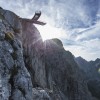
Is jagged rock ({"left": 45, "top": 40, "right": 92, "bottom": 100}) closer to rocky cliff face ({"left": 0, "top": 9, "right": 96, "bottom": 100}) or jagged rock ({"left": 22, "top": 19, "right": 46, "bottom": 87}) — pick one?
rocky cliff face ({"left": 0, "top": 9, "right": 96, "bottom": 100})

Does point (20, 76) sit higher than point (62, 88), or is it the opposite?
point (20, 76)

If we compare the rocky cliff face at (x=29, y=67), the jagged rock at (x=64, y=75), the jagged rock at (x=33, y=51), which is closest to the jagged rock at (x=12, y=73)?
the rocky cliff face at (x=29, y=67)

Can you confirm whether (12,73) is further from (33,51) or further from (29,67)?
(33,51)

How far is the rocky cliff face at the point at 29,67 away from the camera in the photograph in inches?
1075

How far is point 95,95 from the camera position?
519 ft

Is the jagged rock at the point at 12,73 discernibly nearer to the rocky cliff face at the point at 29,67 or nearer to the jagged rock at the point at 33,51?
the rocky cliff face at the point at 29,67

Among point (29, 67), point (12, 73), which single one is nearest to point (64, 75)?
point (29, 67)

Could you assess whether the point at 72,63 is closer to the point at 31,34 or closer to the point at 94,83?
the point at 94,83

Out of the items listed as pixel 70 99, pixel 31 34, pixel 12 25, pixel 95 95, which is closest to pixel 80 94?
pixel 70 99

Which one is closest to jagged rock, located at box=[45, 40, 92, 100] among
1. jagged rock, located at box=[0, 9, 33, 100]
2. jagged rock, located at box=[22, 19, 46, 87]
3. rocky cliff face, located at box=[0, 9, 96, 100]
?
rocky cliff face, located at box=[0, 9, 96, 100]

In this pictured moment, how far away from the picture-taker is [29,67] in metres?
51.7

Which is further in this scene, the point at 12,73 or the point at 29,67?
the point at 29,67

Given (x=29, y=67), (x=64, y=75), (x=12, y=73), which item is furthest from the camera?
(x=64, y=75)

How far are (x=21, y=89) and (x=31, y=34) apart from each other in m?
29.8
